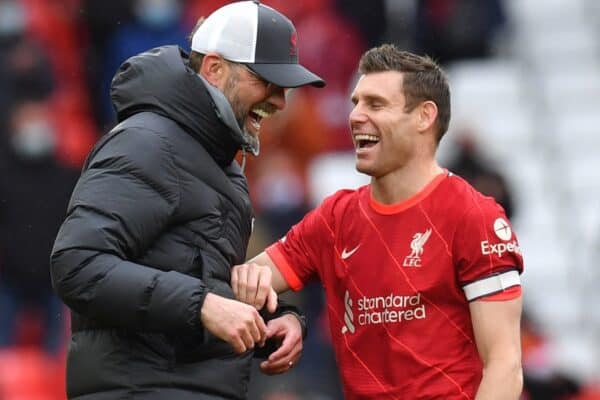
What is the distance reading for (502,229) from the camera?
5.93m

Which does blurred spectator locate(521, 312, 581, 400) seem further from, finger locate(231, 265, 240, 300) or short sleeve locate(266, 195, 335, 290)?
finger locate(231, 265, 240, 300)

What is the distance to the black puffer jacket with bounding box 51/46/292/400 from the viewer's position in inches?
213

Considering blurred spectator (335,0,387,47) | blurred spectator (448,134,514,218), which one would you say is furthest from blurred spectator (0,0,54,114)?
blurred spectator (448,134,514,218)

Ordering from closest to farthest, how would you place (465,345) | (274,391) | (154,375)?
→ (154,375) < (465,345) < (274,391)

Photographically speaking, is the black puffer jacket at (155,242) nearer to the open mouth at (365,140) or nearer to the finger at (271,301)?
the finger at (271,301)

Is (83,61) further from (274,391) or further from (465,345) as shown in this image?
(465,345)

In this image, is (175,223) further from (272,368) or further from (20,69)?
(20,69)

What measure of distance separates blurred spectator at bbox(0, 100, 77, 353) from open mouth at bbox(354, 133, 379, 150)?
4656 mm

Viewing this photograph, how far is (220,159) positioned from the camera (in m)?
5.91

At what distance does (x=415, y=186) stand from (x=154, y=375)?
1.16m

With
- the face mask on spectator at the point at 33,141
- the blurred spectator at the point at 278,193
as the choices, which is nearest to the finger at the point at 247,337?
the blurred spectator at the point at 278,193

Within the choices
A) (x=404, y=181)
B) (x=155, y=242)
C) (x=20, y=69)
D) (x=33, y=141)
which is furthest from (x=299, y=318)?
(x=20, y=69)

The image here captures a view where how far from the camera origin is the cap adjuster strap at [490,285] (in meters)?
5.87

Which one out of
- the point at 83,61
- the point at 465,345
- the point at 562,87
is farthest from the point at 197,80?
the point at 562,87
